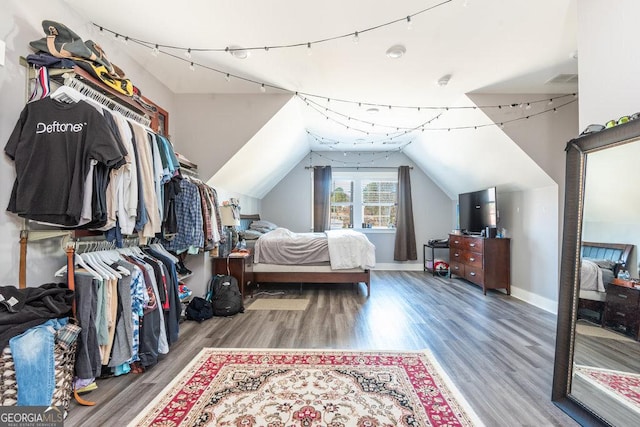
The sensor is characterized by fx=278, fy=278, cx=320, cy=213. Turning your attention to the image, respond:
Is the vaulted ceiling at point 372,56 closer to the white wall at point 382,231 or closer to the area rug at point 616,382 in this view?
the white wall at point 382,231

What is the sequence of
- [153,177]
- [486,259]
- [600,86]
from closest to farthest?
[600,86] → [153,177] → [486,259]

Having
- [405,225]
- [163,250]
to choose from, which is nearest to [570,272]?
[163,250]

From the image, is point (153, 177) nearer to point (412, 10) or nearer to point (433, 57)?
point (412, 10)

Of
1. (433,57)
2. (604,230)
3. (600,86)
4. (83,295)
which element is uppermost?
(433,57)

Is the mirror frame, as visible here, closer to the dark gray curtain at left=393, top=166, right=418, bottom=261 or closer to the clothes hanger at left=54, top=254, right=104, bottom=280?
the clothes hanger at left=54, top=254, right=104, bottom=280

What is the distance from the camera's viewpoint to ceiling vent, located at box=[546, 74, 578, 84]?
9.15 feet

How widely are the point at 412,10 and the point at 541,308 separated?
362 centimetres

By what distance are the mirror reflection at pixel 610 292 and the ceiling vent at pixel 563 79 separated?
194 centimetres

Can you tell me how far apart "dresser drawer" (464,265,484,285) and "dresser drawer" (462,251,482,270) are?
0.16ft

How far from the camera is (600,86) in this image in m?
1.61

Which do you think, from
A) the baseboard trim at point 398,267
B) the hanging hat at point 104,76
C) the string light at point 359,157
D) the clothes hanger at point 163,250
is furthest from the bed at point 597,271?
the string light at point 359,157

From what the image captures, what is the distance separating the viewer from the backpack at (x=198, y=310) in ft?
9.58

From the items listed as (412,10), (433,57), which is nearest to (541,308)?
(433,57)

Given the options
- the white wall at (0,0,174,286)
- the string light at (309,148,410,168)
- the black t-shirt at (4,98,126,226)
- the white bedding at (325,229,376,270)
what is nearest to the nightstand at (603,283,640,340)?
Answer: the white bedding at (325,229,376,270)
